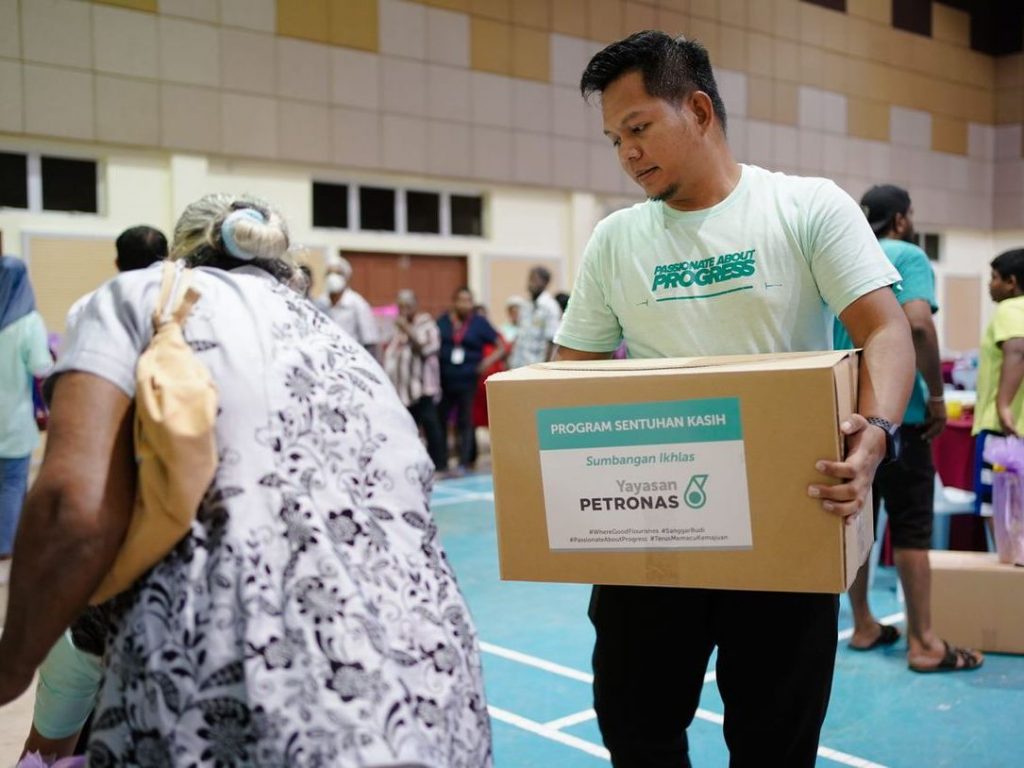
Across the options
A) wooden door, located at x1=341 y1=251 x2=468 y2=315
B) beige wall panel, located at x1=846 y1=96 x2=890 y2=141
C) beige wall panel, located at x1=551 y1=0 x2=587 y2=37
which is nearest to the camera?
wooden door, located at x1=341 y1=251 x2=468 y2=315

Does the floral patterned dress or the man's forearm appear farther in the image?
the man's forearm

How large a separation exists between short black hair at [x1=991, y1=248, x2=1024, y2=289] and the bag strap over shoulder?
13.2 feet

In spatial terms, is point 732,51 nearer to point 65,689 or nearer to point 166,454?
point 65,689

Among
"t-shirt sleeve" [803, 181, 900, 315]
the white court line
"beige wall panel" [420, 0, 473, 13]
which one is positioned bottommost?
the white court line

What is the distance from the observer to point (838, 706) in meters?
3.50

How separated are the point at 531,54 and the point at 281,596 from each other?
12265 mm

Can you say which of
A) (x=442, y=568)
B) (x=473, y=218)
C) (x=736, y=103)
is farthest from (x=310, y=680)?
(x=736, y=103)

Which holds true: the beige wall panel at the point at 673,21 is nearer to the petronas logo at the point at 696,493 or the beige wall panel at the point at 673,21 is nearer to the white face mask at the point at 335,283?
the white face mask at the point at 335,283

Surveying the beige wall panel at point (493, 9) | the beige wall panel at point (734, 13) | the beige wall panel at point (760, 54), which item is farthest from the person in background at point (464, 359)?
the beige wall panel at point (760, 54)

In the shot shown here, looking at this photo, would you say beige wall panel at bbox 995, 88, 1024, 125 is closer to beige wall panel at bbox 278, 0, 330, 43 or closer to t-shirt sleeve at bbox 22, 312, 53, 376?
beige wall panel at bbox 278, 0, 330, 43

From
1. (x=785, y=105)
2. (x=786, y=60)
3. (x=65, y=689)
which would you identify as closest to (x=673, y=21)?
(x=786, y=60)

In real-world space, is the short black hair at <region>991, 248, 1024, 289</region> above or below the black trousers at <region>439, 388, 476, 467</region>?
above

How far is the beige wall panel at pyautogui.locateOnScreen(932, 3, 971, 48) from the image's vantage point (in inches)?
709

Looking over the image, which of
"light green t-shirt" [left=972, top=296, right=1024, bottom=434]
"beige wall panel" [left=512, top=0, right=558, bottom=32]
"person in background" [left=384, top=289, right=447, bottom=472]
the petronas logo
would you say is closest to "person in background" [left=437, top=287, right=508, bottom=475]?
"person in background" [left=384, top=289, right=447, bottom=472]
